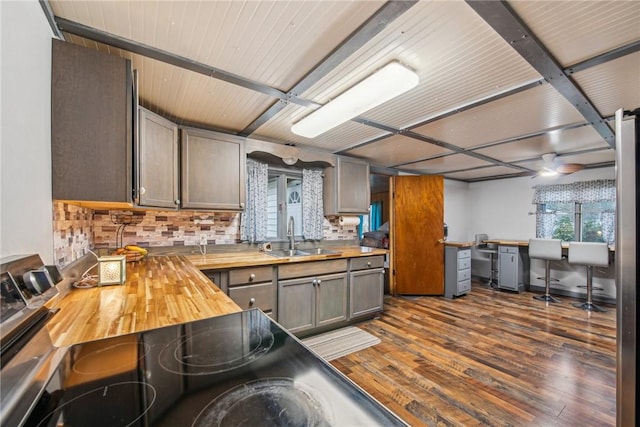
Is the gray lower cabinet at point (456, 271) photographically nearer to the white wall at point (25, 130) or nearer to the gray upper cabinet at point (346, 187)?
the gray upper cabinet at point (346, 187)

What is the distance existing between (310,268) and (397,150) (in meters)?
1.84

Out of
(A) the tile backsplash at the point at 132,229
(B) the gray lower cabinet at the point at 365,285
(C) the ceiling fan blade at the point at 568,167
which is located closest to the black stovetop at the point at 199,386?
(A) the tile backsplash at the point at 132,229

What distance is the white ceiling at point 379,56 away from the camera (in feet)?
3.84

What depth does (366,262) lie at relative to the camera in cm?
326

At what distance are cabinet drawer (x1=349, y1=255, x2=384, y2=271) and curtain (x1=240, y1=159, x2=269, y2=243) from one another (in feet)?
3.52

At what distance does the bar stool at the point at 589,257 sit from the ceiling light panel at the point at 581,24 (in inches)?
141

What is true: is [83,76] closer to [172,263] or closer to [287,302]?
[172,263]

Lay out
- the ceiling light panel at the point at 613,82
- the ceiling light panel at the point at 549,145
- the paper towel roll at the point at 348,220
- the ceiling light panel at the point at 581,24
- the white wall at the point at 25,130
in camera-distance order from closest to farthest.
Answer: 1. the white wall at the point at 25,130
2. the ceiling light panel at the point at 581,24
3. the ceiling light panel at the point at 613,82
4. the ceiling light panel at the point at 549,145
5. the paper towel roll at the point at 348,220

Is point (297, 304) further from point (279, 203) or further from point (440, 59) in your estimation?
point (440, 59)

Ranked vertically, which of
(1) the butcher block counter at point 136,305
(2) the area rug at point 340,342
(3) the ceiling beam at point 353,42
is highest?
(3) the ceiling beam at point 353,42

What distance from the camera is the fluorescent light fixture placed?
1553mm

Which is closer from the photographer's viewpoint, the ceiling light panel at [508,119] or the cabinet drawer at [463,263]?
the ceiling light panel at [508,119]

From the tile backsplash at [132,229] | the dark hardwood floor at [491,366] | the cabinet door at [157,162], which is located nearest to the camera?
the tile backsplash at [132,229]

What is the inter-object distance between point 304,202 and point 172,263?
1.74 meters
